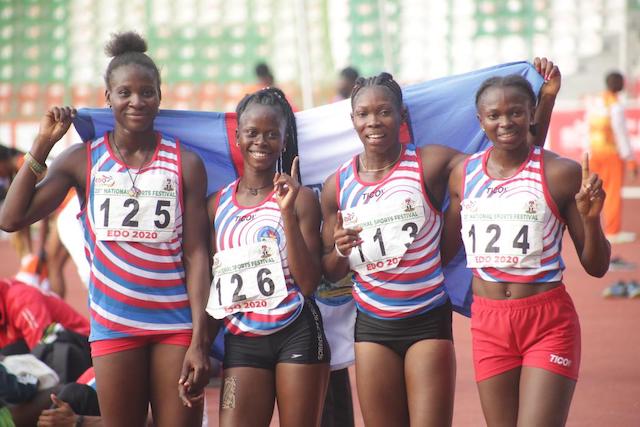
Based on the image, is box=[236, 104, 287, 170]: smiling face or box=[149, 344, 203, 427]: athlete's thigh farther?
box=[236, 104, 287, 170]: smiling face

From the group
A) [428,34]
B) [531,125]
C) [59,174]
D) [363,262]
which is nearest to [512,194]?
[531,125]

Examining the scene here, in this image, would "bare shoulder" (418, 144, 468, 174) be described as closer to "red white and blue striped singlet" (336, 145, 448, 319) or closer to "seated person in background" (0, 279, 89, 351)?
Answer: "red white and blue striped singlet" (336, 145, 448, 319)

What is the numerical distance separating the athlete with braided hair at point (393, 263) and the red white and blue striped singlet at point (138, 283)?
671 millimetres

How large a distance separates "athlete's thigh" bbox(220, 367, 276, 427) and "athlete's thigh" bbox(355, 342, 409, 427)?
420 millimetres

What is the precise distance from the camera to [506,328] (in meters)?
4.32

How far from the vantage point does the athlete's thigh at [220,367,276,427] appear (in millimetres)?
4289

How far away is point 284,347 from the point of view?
438cm

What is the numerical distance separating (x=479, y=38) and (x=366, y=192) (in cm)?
2008

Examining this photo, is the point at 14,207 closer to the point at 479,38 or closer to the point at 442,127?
the point at 442,127

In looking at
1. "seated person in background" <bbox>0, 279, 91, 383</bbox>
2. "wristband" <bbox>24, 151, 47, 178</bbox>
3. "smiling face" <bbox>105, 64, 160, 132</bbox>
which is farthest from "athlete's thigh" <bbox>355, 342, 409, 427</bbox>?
"seated person in background" <bbox>0, 279, 91, 383</bbox>

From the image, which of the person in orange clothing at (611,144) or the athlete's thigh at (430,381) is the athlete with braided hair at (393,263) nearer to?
the athlete's thigh at (430,381)

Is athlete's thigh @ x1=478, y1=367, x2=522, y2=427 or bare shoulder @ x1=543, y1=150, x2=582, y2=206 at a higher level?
bare shoulder @ x1=543, y1=150, x2=582, y2=206

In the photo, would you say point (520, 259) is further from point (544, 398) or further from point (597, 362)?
point (597, 362)

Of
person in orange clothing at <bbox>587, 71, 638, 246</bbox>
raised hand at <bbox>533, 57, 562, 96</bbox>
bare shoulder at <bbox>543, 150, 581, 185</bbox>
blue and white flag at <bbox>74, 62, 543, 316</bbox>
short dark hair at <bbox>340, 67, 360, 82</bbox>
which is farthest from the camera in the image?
person in orange clothing at <bbox>587, 71, 638, 246</bbox>
